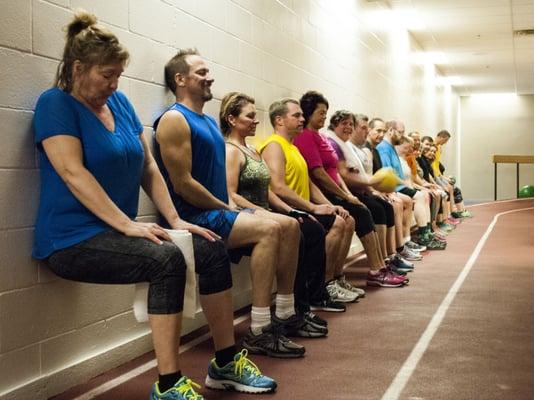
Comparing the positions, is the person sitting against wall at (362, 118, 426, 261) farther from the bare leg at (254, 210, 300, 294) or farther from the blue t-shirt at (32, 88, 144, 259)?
the blue t-shirt at (32, 88, 144, 259)

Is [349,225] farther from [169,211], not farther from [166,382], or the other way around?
[166,382]

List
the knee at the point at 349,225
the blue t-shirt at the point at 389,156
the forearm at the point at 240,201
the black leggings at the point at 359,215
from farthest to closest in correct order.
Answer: the blue t-shirt at the point at 389,156
the black leggings at the point at 359,215
the knee at the point at 349,225
the forearm at the point at 240,201

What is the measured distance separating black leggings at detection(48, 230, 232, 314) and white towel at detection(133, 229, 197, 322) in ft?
0.16

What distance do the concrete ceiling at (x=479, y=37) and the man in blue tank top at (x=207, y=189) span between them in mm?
5980

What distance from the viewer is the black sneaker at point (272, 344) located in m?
3.24

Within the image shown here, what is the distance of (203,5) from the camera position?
3.89 metres

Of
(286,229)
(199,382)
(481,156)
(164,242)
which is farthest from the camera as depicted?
(481,156)

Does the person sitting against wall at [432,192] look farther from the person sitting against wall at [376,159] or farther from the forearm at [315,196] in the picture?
the forearm at [315,196]

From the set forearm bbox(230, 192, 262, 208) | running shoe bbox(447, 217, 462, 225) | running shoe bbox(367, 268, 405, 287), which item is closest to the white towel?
forearm bbox(230, 192, 262, 208)

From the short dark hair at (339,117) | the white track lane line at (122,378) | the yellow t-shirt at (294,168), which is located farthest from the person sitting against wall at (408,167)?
the white track lane line at (122,378)

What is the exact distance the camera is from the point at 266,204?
3.95m

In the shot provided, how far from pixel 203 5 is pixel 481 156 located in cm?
1675

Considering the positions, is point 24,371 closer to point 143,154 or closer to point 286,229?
point 143,154

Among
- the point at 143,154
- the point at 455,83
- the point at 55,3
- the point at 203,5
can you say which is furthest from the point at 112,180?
the point at 455,83
